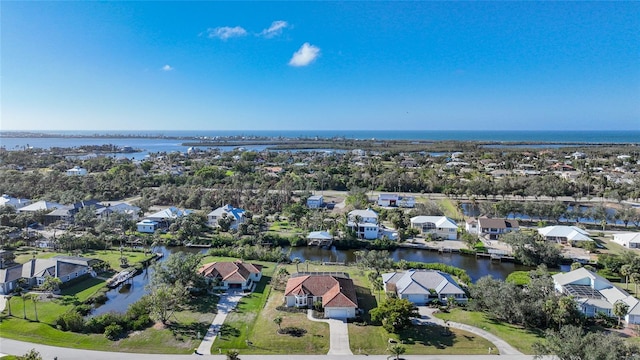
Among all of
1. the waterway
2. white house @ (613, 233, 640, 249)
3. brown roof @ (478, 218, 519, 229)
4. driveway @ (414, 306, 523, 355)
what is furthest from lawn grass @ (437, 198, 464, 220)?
driveway @ (414, 306, 523, 355)

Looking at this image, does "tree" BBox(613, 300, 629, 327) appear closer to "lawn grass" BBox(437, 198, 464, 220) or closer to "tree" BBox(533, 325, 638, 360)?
"tree" BBox(533, 325, 638, 360)

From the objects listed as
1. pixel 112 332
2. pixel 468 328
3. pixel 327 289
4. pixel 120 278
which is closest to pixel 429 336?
pixel 468 328

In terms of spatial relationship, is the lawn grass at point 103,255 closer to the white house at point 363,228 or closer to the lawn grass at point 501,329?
the white house at point 363,228

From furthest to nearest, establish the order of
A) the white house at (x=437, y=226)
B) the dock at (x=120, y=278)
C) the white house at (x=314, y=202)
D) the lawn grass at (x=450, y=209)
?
the white house at (x=314, y=202)
the lawn grass at (x=450, y=209)
the white house at (x=437, y=226)
the dock at (x=120, y=278)

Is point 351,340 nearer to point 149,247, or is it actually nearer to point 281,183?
Result: point 149,247

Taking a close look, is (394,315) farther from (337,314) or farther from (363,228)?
(363,228)

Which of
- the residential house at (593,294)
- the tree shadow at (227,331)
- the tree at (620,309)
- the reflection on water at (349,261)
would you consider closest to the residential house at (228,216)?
the reflection on water at (349,261)
